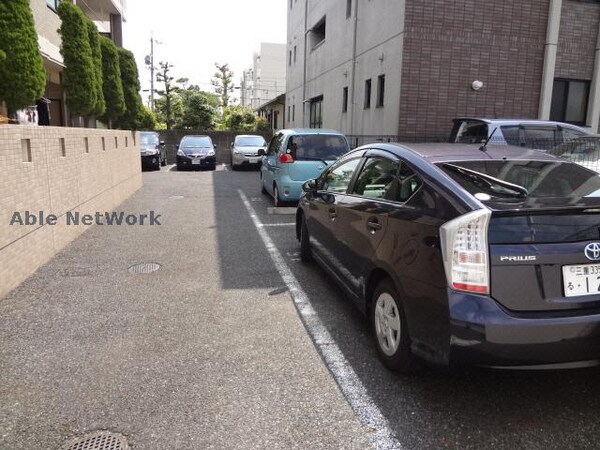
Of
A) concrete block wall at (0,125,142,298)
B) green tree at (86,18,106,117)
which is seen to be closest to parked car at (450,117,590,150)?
concrete block wall at (0,125,142,298)

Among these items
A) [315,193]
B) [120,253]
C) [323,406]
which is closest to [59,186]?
[120,253]

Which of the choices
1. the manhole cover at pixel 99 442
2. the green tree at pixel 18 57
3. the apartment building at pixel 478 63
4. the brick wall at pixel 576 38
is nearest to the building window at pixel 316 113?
the apartment building at pixel 478 63

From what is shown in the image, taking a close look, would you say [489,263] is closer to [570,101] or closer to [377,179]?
[377,179]

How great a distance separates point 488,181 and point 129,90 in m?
12.7

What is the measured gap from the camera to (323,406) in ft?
9.52

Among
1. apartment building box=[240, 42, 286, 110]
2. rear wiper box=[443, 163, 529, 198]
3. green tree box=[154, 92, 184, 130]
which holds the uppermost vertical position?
apartment building box=[240, 42, 286, 110]

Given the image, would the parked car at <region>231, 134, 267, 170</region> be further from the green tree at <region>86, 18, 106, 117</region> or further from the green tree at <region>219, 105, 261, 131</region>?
the green tree at <region>219, 105, 261, 131</region>

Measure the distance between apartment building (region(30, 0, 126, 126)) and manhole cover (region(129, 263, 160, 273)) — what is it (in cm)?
616

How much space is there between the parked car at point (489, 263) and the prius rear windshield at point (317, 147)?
20.0 ft

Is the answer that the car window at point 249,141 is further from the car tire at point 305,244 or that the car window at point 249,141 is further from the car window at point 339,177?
the car window at point 339,177

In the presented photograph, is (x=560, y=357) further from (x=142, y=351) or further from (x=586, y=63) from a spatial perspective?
(x=586, y=63)

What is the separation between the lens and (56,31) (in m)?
12.0

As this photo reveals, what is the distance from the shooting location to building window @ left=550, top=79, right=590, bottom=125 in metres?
13.3

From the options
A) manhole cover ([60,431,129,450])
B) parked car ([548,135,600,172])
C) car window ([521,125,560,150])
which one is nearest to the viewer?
manhole cover ([60,431,129,450])
